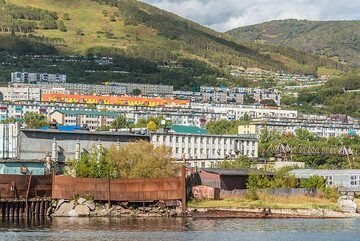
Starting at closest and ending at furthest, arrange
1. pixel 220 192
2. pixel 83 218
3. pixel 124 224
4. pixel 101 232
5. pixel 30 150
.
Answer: pixel 101 232, pixel 124 224, pixel 83 218, pixel 220 192, pixel 30 150

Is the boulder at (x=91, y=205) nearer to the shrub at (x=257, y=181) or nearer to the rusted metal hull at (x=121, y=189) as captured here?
the rusted metal hull at (x=121, y=189)

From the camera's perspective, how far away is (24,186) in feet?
289

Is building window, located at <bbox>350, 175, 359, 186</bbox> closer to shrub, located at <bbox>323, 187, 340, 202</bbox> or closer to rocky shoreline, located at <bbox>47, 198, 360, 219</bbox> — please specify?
shrub, located at <bbox>323, 187, 340, 202</bbox>

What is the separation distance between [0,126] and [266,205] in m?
35.7

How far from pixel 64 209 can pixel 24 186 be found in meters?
4.44

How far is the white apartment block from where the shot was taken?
142 metres

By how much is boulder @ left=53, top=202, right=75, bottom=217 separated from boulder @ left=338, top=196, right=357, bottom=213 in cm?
2689

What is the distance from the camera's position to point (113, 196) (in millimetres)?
88938

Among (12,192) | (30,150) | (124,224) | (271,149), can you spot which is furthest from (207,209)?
(271,149)

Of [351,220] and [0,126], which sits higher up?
[0,126]

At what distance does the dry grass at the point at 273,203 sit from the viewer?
297 ft

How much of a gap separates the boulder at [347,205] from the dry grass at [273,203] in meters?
0.66

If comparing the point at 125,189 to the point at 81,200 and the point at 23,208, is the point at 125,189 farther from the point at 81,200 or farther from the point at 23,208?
the point at 23,208

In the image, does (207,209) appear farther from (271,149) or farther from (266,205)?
(271,149)
